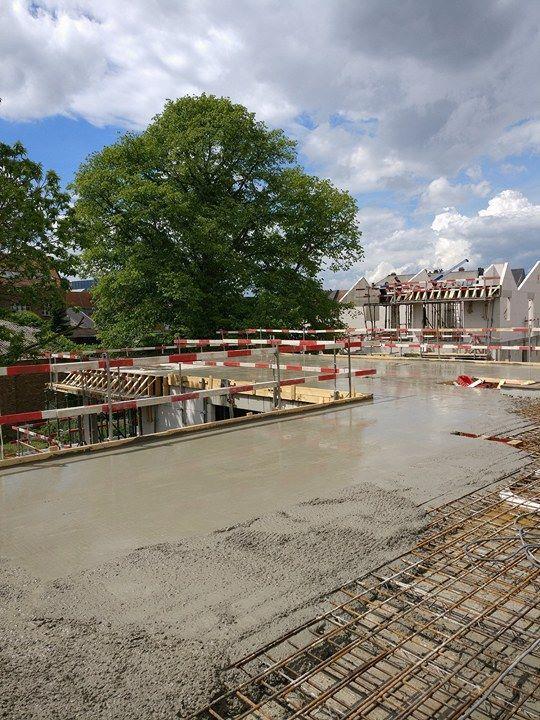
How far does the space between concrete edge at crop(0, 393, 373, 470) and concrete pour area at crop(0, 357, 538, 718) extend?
0.16 meters

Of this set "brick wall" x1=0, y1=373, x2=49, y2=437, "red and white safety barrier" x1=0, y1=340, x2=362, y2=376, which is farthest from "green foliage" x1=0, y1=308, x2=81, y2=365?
"brick wall" x1=0, y1=373, x2=49, y2=437

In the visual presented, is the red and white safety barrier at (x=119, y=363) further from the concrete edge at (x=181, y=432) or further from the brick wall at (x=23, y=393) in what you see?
the brick wall at (x=23, y=393)

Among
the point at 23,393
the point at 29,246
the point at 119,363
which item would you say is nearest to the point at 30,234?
the point at 29,246

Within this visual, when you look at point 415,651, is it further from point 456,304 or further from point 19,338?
point 456,304

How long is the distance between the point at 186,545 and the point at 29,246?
13.1 meters

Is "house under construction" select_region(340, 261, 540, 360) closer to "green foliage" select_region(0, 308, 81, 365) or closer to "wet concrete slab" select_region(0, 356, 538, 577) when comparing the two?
"green foliage" select_region(0, 308, 81, 365)

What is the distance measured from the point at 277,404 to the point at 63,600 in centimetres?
707

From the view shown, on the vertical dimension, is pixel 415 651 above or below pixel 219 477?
below

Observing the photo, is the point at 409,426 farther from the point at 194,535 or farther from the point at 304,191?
the point at 304,191

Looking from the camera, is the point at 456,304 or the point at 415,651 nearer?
the point at 415,651

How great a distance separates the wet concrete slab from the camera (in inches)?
163

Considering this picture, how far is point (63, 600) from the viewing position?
3.14m

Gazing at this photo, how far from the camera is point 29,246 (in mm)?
14617

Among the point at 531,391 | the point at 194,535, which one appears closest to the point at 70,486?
the point at 194,535
